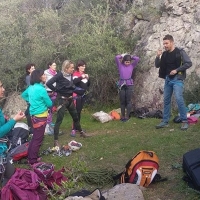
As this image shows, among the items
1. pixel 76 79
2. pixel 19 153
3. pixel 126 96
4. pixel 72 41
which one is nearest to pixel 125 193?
pixel 19 153

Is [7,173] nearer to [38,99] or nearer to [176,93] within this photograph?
[38,99]

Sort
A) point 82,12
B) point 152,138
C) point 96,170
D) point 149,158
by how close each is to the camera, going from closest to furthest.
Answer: point 149,158 → point 96,170 → point 152,138 → point 82,12

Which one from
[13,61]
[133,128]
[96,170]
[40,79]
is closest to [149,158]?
[96,170]

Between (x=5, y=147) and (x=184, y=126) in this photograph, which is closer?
(x=5, y=147)

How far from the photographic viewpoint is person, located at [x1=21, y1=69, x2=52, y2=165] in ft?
20.2

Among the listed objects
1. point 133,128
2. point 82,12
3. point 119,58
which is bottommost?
point 133,128

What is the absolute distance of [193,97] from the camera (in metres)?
10.6

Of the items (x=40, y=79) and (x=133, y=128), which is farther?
A: (x=133, y=128)

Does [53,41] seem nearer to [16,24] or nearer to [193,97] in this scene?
[16,24]

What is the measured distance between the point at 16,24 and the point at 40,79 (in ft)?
34.4

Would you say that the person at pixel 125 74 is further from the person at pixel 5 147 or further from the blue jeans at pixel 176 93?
the person at pixel 5 147

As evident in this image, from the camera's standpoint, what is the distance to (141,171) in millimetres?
5000

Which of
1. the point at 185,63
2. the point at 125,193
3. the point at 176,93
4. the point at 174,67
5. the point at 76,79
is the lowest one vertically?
the point at 125,193

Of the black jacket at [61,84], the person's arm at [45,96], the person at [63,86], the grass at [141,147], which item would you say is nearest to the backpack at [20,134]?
the grass at [141,147]
